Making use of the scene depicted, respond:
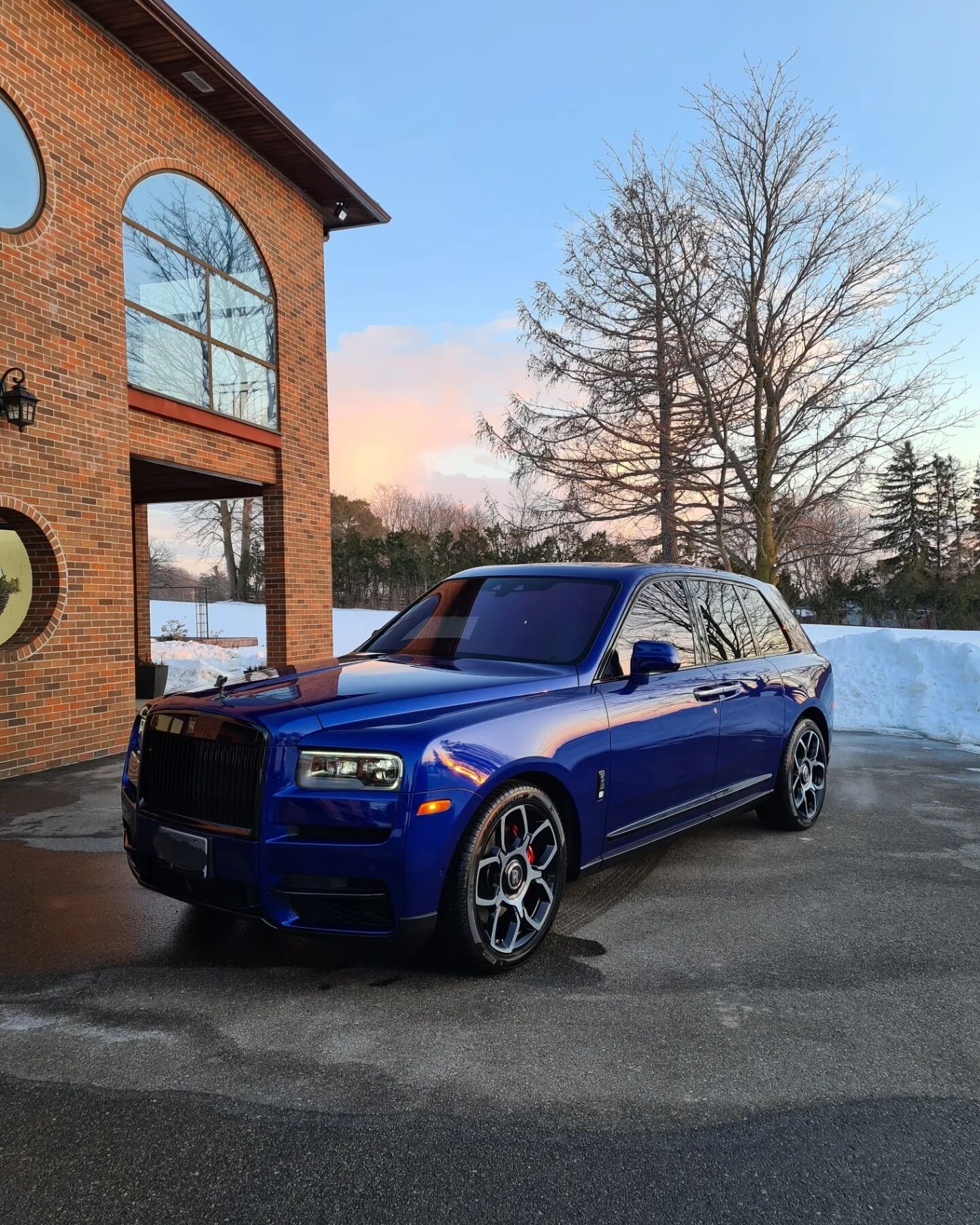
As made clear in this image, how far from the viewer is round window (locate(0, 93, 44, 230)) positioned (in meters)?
7.83

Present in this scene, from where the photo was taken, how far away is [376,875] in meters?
3.17

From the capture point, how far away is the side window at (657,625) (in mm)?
4391

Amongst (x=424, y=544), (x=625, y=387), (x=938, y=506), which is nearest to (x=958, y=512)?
(x=938, y=506)

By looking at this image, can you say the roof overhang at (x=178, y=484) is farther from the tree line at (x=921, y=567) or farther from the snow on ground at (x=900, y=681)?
the tree line at (x=921, y=567)

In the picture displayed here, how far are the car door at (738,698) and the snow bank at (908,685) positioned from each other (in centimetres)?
516

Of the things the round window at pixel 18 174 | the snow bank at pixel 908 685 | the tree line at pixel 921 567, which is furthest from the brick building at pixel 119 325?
the tree line at pixel 921 567

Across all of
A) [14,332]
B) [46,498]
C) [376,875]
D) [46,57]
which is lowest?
[376,875]

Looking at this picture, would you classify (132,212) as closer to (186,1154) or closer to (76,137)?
(76,137)

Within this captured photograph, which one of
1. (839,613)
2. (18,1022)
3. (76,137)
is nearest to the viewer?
(18,1022)

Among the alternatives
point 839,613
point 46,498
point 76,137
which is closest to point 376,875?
point 46,498

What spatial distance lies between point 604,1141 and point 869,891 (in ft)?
9.10

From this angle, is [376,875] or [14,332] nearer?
[376,875]

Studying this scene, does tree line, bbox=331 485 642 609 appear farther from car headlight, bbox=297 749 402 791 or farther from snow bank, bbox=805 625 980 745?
car headlight, bbox=297 749 402 791

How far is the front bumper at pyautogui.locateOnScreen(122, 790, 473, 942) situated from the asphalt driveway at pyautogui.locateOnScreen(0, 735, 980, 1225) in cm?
18
